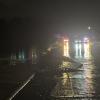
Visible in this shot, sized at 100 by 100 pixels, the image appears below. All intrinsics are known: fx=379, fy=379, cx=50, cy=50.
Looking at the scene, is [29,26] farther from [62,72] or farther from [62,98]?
[62,98]

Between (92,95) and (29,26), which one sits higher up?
(29,26)

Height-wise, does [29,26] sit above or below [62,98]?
above

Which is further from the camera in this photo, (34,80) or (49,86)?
(34,80)

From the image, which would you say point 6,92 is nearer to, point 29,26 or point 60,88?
point 60,88

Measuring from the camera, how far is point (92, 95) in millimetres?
11242

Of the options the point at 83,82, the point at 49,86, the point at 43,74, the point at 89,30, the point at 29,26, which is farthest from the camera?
the point at 89,30

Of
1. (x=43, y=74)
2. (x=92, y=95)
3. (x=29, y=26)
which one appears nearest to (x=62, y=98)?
(x=92, y=95)

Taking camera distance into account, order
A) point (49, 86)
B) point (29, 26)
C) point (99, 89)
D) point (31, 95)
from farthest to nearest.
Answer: point (29, 26) < point (49, 86) < point (99, 89) < point (31, 95)

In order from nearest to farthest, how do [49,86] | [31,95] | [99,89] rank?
[31,95] < [99,89] < [49,86]

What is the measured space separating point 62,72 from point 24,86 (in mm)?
5086

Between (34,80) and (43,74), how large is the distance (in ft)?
7.52

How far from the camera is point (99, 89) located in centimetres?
1244

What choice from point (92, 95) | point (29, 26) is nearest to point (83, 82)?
point (92, 95)

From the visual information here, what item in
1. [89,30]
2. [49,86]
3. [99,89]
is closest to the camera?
[99,89]
